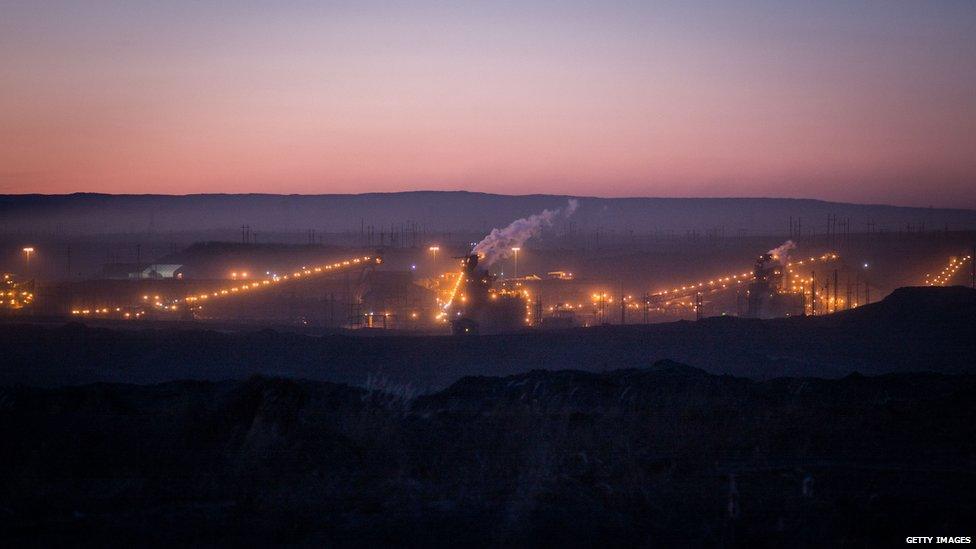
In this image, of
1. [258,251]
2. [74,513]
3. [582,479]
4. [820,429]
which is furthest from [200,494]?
[258,251]

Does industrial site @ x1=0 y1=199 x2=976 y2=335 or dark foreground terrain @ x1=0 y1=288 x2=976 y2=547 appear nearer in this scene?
A: dark foreground terrain @ x1=0 y1=288 x2=976 y2=547

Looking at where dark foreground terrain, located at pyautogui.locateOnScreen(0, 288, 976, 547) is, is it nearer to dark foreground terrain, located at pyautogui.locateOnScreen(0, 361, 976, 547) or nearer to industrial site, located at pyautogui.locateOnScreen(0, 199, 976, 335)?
dark foreground terrain, located at pyautogui.locateOnScreen(0, 361, 976, 547)

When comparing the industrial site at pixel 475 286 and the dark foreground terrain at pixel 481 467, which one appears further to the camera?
the industrial site at pixel 475 286

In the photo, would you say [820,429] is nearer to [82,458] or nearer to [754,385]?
[754,385]

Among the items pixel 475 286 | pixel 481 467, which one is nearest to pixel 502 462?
pixel 481 467

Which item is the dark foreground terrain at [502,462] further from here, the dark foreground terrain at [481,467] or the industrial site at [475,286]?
the industrial site at [475,286]

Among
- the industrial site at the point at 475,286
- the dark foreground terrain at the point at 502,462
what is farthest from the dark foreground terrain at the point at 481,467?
the industrial site at the point at 475,286

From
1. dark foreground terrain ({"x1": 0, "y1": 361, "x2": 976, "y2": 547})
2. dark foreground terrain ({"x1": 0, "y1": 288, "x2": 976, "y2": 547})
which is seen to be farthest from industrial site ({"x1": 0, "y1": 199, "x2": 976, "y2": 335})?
dark foreground terrain ({"x1": 0, "y1": 361, "x2": 976, "y2": 547})

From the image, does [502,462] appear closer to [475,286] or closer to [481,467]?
[481,467]
